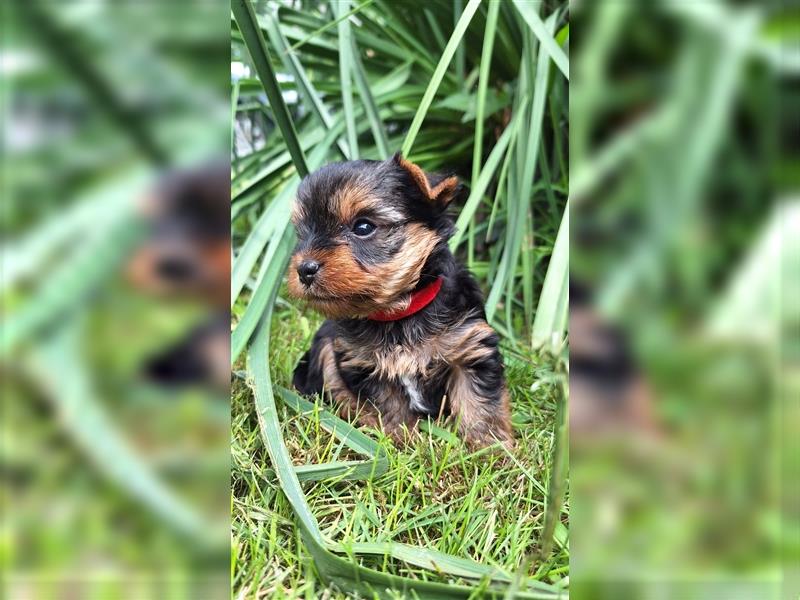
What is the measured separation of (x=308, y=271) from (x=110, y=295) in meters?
0.69

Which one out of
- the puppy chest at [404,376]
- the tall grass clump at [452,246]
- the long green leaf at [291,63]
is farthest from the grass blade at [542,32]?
the puppy chest at [404,376]

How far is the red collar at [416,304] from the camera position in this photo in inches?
50.1

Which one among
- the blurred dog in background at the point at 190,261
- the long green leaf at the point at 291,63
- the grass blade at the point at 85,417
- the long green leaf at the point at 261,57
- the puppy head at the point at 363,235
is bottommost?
the grass blade at the point at 85,417

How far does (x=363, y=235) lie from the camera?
1217mm

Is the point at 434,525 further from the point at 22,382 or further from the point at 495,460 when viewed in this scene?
the point at 22,382

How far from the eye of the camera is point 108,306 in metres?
0.47

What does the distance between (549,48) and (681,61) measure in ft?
2.64

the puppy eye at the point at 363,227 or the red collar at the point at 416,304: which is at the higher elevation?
the puppy eye at the point at 363,227

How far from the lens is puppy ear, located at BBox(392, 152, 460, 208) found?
1.21 metres

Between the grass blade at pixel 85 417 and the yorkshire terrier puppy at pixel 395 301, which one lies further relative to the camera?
the yorkshire terrier puppy at pixel 395 301

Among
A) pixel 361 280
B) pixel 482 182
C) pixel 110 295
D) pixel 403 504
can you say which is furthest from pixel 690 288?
pixel 482 182

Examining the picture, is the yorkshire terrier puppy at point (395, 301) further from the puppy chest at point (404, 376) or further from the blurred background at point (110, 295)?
the blurred background at point (110, 295)

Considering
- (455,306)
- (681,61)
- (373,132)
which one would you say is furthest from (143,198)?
(373,132)

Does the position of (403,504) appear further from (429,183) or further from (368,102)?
(368,102)
